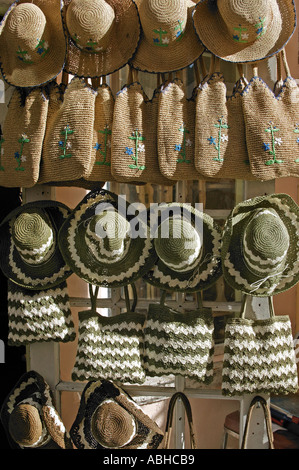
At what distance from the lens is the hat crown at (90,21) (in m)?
1.06

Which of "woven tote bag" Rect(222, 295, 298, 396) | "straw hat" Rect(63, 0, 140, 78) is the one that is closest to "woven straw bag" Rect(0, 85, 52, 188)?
"straw hat" Rect(63, 0, 140, 78)

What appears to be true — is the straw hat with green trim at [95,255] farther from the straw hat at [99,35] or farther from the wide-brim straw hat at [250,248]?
the straw hat at [99,35]

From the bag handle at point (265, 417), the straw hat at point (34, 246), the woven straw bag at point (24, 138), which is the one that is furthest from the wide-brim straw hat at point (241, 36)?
the bag handle at point (265, 417)

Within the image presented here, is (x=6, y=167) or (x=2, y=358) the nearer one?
(x=6, y=167)

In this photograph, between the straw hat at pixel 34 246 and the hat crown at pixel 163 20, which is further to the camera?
the straw hat at pixel 34 246

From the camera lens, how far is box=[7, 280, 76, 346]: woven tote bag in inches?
46.6

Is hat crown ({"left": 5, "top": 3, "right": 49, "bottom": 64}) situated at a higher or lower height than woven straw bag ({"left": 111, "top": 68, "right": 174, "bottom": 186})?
higher

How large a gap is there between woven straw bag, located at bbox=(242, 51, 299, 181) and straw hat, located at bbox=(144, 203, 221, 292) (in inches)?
7.6

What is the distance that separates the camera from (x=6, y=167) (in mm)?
1171

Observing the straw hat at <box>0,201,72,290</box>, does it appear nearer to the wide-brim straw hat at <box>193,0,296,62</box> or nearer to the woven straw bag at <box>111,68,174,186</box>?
the woven straw bag at <box>111,68,174,186</box>

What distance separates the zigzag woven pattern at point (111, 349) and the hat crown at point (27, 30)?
723 mm
